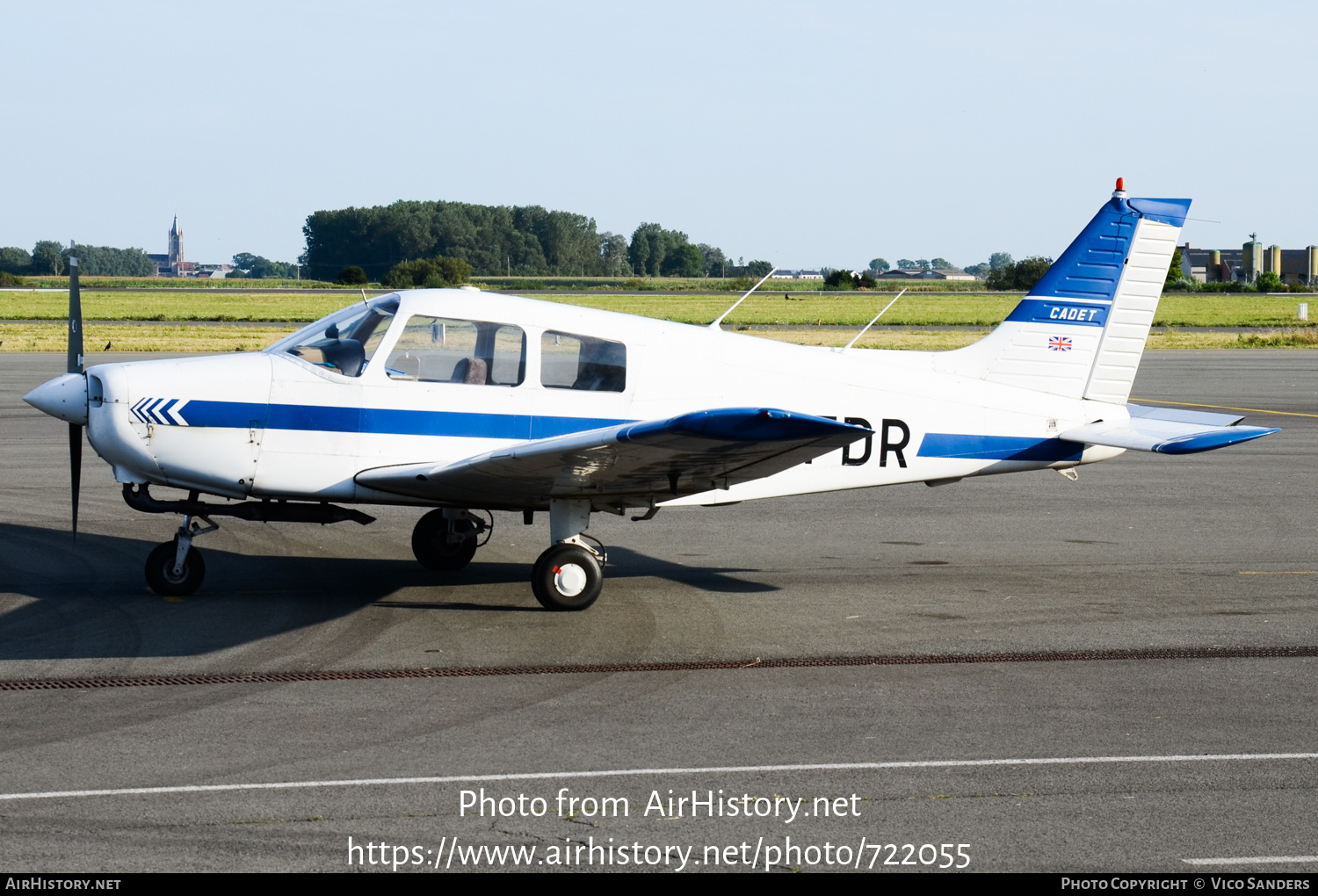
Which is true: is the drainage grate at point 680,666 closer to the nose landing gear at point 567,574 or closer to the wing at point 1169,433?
the nose landing gear at point 567,574

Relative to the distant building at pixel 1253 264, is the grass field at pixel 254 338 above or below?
below

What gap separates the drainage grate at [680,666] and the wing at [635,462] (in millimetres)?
1264

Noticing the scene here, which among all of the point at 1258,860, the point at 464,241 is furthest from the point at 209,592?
the point at 464,241

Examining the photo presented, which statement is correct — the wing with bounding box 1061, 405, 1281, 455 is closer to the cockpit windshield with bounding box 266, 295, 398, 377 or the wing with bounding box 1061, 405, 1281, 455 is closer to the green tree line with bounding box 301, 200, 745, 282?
the cockpit windshield with bounding box 266, 295, 398, 377

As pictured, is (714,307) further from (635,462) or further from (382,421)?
(635,462)

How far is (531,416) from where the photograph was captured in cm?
896

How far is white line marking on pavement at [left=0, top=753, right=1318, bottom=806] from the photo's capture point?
5.24 m

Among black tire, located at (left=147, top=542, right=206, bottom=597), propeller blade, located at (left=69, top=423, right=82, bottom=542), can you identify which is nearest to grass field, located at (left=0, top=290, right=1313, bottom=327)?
propeller blade, located at (left=69, top=423, right=82, bottom=542)

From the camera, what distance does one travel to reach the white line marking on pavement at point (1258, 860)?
460 centimetres

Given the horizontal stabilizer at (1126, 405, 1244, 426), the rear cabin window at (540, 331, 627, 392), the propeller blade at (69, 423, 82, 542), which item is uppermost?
the rear cabin window at (540, 331, 627, 392)

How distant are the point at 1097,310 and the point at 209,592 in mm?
7254

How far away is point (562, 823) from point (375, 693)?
2.23 metres

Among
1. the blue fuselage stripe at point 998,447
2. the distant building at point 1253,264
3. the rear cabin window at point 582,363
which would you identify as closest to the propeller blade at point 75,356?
the rear cabin window at point 582,363

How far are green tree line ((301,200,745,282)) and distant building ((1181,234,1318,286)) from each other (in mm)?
63233
